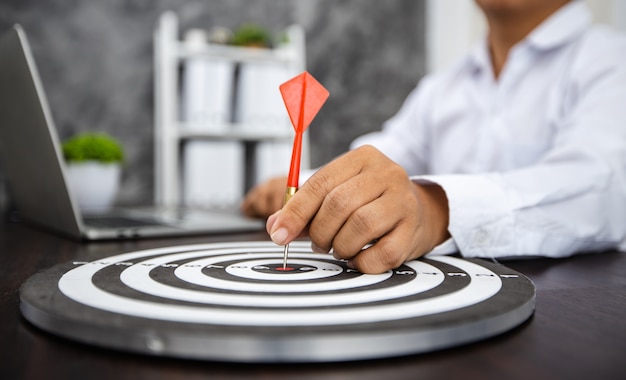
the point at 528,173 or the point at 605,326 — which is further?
the point at 528,173

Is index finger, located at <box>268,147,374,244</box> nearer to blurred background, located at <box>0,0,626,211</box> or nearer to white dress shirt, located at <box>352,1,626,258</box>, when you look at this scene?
white dress shirt, located at <box>352,1,626,258</box>

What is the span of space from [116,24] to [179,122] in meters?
0.55

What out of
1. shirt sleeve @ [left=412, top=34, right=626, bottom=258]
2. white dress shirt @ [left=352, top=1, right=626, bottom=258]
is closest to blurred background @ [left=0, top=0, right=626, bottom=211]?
white dress shirt @ [left=352, top=1, right=626, bottom=258]

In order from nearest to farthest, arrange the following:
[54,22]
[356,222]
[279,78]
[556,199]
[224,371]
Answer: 1. [224,371]
2. [356,222]
3. [556,199]
4. [54,22]
5. [279,78]

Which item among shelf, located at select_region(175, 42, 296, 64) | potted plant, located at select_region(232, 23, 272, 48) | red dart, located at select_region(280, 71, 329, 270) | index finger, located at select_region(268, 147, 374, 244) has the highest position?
potted plant, located at select_region(232, 23, 272, 48)

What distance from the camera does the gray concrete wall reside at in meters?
2.37

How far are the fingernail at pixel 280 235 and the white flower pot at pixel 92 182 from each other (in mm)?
1032

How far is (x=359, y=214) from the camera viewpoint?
0.49m

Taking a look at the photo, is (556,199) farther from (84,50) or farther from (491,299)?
(84,50)

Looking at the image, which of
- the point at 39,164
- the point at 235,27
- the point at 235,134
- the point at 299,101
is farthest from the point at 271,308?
the point at 235,27

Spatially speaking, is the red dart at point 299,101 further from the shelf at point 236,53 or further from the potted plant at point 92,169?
the shelf at point 236,53

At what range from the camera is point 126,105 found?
8.16 feet

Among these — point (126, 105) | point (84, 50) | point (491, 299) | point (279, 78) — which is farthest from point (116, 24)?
point (491, 299)

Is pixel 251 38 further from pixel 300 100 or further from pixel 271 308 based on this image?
pixel 271 308
